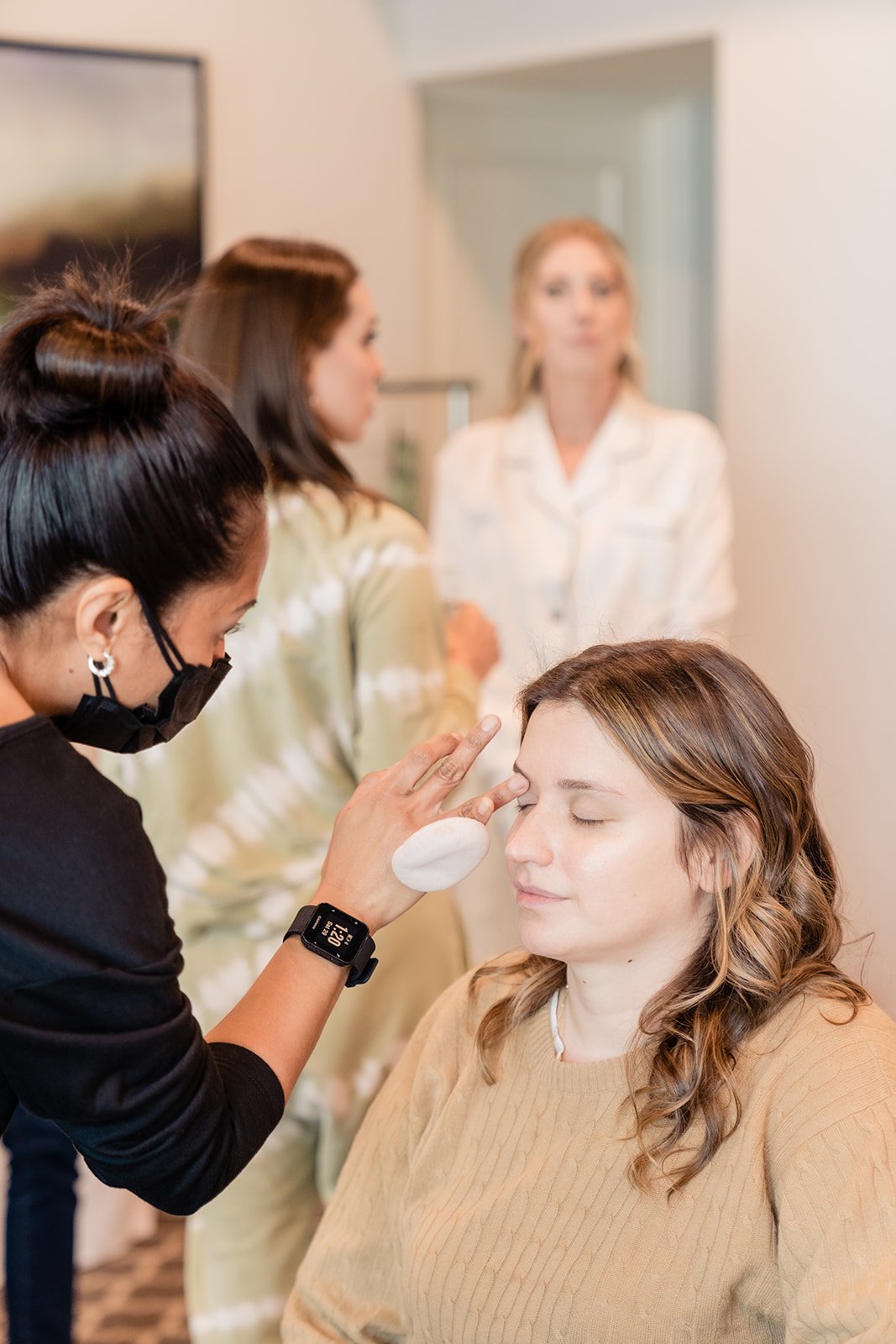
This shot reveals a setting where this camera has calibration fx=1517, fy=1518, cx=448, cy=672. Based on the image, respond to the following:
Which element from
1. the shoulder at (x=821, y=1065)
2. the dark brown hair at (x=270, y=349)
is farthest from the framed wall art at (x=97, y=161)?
the shoulder at (x=821, y=1065)

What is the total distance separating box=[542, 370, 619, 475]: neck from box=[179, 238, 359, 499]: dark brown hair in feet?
3.47

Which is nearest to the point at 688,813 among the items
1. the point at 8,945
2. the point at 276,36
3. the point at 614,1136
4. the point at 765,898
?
the point at 765,898

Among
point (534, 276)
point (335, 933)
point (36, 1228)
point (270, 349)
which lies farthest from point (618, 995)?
point (534, 276)

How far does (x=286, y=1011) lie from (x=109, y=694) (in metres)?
0.30

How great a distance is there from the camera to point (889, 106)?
9.75 ft

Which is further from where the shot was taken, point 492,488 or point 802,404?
point 802,404

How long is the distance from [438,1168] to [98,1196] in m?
1.62

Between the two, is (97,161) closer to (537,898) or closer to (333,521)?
(333,521)

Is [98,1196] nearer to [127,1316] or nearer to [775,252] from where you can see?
[127,1316]

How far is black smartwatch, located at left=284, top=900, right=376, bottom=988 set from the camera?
1252 millimetres

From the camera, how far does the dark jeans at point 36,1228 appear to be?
213 centimetres

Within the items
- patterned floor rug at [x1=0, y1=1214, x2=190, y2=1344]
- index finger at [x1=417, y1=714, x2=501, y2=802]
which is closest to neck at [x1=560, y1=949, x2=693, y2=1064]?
index finger at [x1=417, y1=714, x2=501, y2=802]

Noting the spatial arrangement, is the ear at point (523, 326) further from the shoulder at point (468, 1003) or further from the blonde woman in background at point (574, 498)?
the shoulder at point (468, 1003)

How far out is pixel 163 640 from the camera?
3.67 feet
